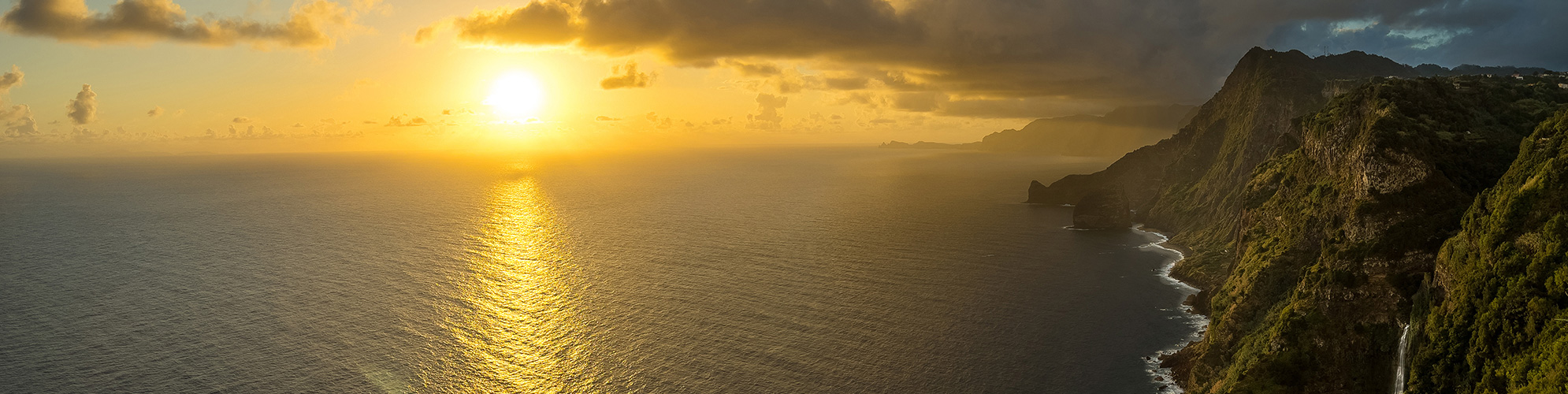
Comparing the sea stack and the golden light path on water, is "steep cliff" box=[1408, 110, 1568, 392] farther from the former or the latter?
the sea stack

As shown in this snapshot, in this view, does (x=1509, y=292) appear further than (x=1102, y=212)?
No

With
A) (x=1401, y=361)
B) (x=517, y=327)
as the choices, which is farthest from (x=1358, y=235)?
(x=517, y=327)

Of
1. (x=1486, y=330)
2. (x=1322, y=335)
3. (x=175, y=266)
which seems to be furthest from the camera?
(x=175, y=266)

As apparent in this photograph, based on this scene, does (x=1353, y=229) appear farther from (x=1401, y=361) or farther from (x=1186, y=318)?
(x=1186, y=318)

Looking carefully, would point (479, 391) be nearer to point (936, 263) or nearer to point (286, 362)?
point (286, 362)

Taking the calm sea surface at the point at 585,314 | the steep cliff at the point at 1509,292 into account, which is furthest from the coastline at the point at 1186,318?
the steep cliff at the point at 1509,292

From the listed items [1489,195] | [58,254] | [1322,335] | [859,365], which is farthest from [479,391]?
[58,254]
